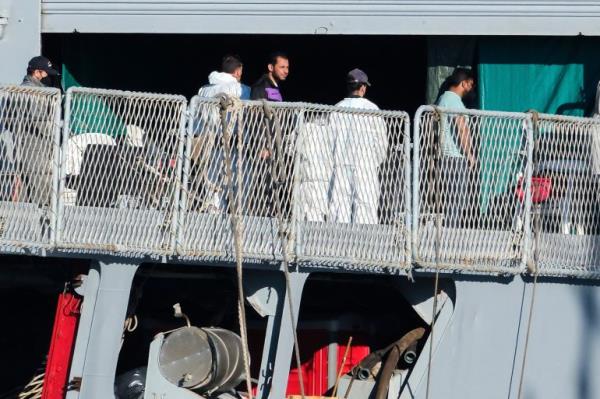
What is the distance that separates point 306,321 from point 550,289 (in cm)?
225

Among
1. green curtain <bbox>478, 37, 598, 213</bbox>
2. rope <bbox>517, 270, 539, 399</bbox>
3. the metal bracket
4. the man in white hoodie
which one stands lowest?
rope <bbox>517, 270, 539, 399</bbox>

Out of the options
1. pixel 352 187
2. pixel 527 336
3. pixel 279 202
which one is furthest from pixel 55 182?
pixel 527 336

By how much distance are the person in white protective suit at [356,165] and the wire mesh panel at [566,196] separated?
116 centimetres

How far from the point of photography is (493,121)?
9.81 m

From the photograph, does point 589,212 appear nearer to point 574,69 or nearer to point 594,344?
point 594,344

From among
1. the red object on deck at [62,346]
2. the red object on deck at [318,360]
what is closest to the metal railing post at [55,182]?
the red object on deck at [62,346]

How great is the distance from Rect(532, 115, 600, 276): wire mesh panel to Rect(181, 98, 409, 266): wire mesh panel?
1015 millimetres

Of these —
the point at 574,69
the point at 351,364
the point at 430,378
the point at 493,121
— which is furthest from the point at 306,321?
the point at 574,69

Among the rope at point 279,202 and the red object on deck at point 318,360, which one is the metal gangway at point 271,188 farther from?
the red object on deck at point 318,360

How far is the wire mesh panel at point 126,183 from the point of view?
9500 mm

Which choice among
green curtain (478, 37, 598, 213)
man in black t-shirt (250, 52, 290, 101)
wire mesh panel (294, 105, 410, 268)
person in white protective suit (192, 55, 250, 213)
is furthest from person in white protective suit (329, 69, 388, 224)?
green curtain (478, 37, 598, 213)

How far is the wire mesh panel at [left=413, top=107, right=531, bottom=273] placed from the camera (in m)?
9.57

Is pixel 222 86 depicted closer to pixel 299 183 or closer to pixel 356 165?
pixel 299 183

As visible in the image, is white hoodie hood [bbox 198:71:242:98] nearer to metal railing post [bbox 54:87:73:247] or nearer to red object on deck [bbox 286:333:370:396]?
metal railing post [bbox 54:87:73:247]
